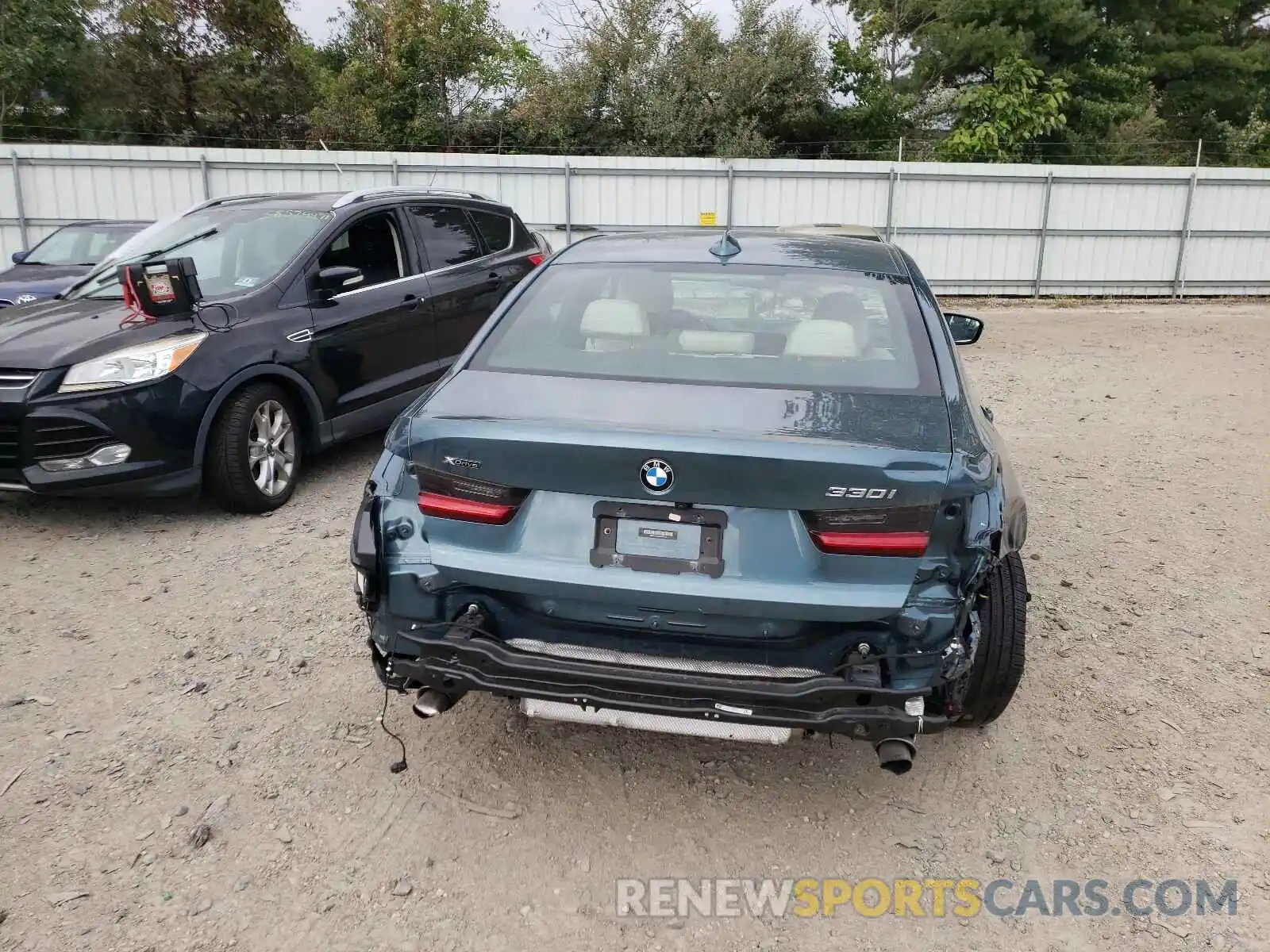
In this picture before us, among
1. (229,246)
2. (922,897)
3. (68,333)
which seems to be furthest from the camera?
(229,246)

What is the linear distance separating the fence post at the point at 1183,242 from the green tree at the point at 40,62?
21.5 metres

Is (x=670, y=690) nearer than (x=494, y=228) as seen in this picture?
Yes

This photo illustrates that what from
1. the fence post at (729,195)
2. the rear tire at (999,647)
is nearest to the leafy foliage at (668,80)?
the fence post at (729,195)

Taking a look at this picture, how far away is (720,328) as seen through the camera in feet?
10.9

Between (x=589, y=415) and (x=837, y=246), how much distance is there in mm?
1638

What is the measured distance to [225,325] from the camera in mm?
5094

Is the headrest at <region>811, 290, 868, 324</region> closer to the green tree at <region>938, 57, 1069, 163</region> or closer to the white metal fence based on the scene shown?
the white metal fence

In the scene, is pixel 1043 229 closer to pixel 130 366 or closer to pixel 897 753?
pixel 130 366

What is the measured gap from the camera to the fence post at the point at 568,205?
14.4 metres

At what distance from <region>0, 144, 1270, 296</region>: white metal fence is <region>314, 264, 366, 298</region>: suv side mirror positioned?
8701mm

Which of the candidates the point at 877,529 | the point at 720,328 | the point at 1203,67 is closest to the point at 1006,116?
the point at 1203,67

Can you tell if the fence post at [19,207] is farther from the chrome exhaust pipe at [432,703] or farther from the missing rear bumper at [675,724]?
the missing rear bumper at [675,724]

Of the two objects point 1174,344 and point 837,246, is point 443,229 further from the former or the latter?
point 1174,344

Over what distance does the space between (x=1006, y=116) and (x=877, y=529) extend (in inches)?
783
